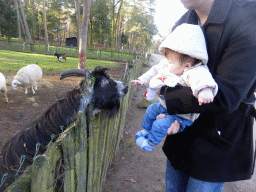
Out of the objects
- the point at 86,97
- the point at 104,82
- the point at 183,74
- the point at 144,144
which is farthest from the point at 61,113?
the point at 183,74

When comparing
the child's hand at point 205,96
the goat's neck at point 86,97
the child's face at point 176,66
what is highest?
the child's face at point 176,66

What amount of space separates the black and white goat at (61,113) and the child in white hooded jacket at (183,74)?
1.08m

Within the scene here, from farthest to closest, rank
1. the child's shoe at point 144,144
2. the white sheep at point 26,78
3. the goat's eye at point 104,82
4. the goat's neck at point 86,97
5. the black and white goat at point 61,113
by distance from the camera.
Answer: the white sheep at point 26,78 < the goat's eye at point 104,82 < the goat's neck at point 86,97 < the black and white goat at point 61,113 < the child's shoe at point 144,144

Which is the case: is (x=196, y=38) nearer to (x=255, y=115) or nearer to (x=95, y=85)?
(x=255, y=115)

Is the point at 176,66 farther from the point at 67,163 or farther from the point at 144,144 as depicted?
the point at 67,163

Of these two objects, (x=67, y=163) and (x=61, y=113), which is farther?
(x=61, y=113)

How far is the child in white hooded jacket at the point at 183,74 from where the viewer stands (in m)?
1.17

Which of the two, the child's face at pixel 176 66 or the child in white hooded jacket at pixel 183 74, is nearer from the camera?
the child in white hooded jacket at pixel 183 74

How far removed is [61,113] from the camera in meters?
2.41

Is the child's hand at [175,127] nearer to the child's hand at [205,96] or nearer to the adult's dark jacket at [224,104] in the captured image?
the adult's dark jacket at [224,104]

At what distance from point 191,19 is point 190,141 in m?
1.11

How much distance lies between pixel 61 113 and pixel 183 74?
5.72 ft

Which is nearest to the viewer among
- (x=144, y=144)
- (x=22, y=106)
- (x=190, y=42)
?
(x=190, y=42)

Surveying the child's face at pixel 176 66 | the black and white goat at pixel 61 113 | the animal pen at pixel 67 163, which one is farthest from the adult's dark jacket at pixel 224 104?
the black and white goat at pixel 61 113
